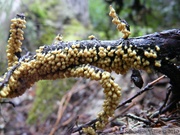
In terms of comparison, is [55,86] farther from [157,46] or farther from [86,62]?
[157,46]

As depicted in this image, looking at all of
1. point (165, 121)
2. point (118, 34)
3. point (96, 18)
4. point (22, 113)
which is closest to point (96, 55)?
point (165, 121)

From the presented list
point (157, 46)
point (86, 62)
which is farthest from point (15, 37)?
point (157, 46)

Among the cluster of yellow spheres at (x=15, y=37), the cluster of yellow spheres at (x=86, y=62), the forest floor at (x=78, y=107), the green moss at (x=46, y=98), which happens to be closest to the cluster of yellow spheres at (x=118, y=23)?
the cluster of yellow spheres at (x=86, y=62)

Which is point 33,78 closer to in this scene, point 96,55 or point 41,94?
point 96,55

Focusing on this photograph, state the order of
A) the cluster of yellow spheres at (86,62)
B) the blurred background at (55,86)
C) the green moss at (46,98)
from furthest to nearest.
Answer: the green moss at (46,98)
the blurred background at (55,86)
the cluster of yellow spheres at (86,62)

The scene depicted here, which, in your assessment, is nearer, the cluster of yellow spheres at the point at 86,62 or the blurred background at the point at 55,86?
the cluster of yellow spheres at the point at 86,62

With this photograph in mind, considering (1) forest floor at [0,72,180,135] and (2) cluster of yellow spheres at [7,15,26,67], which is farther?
(1) forest floor at [0,72,180,135]

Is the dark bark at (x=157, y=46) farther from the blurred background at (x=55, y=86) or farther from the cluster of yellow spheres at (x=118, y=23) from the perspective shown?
the blurred background at (x=55, y=86)

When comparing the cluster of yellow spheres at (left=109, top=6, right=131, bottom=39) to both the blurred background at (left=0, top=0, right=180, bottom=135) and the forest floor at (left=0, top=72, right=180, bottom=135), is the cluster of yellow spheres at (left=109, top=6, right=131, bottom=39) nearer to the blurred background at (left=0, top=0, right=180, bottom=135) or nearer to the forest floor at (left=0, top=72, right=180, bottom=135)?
the blurred background at (left=0, top=0, right=180, bottom=135)

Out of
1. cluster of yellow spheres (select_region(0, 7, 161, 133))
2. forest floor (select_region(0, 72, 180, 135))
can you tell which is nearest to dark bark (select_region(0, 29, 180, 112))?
cluster of yellow spheres (select_region(0, 7, 161, 133))
